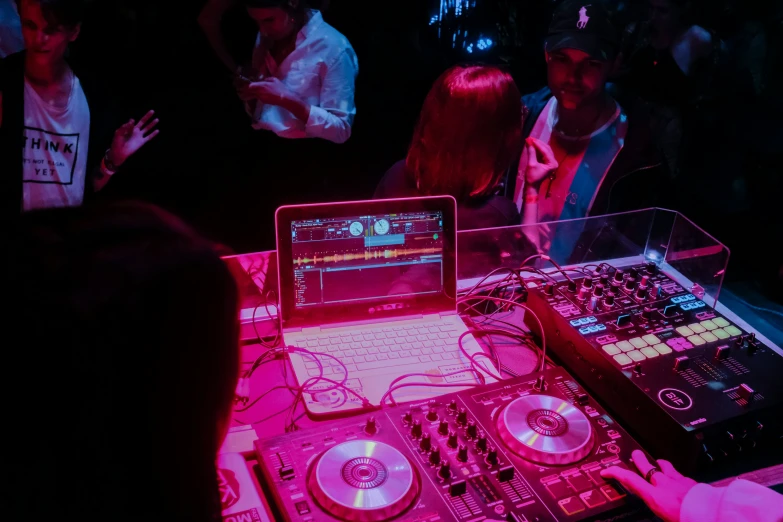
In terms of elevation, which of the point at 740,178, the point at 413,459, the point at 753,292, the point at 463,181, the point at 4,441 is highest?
the point at 4,441

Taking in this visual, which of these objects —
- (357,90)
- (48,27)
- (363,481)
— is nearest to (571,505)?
(363,481)

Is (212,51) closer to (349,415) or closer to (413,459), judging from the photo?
(349,415)

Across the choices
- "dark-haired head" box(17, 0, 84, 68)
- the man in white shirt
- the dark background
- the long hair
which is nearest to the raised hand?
the dark background

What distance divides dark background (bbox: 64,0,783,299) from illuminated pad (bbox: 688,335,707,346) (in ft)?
6.58

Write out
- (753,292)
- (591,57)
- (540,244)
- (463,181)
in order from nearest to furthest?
(540,244) < (463,181) < (591,57) < (753,292)

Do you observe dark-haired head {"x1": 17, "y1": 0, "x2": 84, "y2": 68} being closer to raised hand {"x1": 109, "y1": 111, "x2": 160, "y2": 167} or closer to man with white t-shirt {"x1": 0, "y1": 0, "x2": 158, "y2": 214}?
man with white t-shirt {"x1": 0, "y1": 0, "x2": 158, "y2": 214}

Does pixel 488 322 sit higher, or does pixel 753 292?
pixel 488 322

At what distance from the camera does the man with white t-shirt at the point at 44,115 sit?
276cm

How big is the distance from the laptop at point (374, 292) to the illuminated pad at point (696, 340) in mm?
500

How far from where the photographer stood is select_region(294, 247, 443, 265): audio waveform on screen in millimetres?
1625

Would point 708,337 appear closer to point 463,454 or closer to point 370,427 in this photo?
point 463,454

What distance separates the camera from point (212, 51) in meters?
3.34

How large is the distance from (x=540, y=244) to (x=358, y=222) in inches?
26.0

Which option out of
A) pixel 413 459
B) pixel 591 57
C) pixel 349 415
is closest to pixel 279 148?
pixel 591 57
